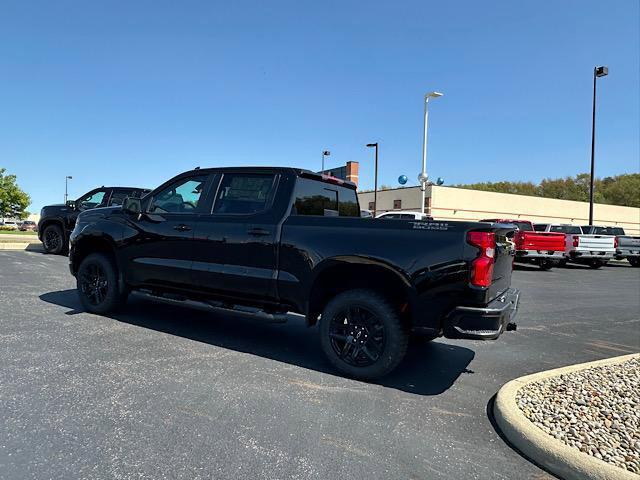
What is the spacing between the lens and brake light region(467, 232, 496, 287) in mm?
3869

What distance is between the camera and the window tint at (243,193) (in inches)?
202

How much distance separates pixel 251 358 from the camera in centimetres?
483

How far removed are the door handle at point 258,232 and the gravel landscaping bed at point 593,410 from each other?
285 centimetres

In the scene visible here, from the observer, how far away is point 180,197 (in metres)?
5.77

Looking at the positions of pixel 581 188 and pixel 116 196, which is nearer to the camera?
pixel 116 196

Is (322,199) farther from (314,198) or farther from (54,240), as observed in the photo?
(54,240)

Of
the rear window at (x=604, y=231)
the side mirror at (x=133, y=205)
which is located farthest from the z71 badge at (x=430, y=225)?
the rear window at (x=604, y=231)

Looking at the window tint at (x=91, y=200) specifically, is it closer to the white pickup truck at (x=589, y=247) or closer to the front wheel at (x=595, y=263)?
the white pickup truck at (x=589, y=247)

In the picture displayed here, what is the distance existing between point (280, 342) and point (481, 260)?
8.94ft

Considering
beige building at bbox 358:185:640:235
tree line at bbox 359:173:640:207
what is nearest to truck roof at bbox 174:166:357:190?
beige building at bbox 358:185:640:235

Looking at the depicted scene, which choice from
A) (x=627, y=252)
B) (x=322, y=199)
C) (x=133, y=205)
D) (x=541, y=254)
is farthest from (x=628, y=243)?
(x=133, y=205)

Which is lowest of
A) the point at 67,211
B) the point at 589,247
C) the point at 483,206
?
the point at 589,247

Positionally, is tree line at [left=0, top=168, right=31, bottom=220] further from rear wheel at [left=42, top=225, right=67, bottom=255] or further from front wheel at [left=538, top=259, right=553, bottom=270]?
front wheel at [left=538, top=259, right=553, bottom=270]

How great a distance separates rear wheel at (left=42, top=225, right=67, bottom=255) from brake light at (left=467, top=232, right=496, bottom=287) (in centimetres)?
1290
